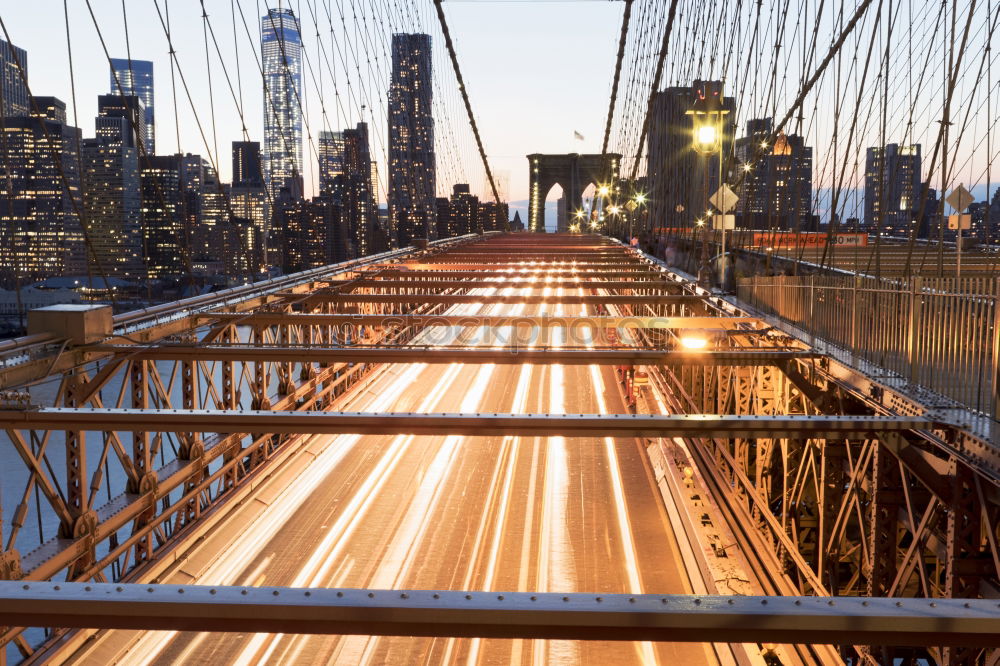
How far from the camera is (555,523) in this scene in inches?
593

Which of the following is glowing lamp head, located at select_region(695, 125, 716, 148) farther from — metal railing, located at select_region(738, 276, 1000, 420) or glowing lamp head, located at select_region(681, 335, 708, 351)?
metal railing, located at select_region(738, 276, 1000, 420)

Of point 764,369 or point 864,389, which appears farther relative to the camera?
point 764,369

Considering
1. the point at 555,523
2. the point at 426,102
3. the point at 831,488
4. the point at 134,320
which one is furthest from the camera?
the point at 426,102

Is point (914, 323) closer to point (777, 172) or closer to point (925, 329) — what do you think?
point (925, 329)

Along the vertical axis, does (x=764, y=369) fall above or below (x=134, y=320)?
below

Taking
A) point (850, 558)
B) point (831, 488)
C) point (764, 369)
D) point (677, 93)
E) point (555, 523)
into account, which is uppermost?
point (677, 93)

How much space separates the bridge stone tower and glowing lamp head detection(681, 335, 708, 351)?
101 meters

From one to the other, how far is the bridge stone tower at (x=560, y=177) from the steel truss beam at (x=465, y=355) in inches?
4023

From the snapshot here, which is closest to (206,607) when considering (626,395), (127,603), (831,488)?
(127,603)

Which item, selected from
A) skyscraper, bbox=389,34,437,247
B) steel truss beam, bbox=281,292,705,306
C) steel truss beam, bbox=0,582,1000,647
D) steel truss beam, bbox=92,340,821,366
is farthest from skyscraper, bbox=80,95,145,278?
skyscraper, bbox=389,34,437,247

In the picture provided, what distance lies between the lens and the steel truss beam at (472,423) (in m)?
6.06

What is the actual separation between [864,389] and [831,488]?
1604 millimetres

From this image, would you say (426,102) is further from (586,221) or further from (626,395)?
(586,221)

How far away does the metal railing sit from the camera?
19.0ft
